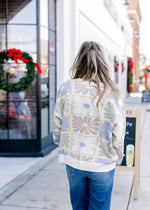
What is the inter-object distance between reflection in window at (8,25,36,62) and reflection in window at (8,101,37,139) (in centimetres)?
98

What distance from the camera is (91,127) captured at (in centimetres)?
229

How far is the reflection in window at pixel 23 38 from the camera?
642 centimetres

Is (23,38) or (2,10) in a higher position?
(2,10)

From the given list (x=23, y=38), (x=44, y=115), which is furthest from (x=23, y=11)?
(x=44, y=115)

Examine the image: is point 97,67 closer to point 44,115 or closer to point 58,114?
point 58,114

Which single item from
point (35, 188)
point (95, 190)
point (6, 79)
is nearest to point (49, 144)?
point (6, 79)

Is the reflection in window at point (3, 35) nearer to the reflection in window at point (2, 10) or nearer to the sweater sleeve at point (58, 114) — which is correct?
the reflection in window at point (2, 10)

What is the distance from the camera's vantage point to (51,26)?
7383mm

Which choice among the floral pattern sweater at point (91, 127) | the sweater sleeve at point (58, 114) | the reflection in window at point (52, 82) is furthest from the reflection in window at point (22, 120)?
the floral pattern sweater at point (91, 127)

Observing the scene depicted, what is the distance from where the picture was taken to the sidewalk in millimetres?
4129

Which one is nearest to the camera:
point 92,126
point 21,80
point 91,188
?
point 92,126

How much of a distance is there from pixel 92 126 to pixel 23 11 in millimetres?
4759

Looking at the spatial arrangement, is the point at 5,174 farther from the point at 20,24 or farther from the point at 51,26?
the point at 51,26

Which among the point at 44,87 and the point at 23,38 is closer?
the point at 23,38
